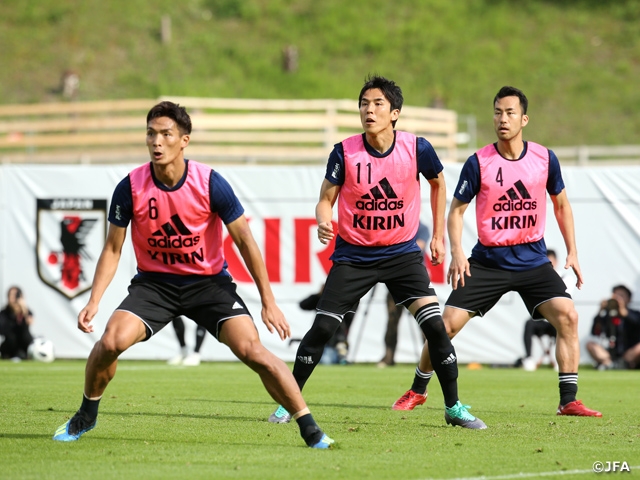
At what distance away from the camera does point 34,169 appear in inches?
701

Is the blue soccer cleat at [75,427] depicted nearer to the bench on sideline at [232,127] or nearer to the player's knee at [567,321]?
the player's knee at [567,321]

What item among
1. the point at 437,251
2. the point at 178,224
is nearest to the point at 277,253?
the point at 437,251

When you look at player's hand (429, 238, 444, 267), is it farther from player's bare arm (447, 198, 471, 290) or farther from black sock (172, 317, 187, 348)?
black sock (172, 317, 187, 348)

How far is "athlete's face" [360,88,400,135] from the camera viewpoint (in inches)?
333

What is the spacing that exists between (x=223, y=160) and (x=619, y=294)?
12.0m

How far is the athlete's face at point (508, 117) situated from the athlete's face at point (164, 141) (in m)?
3.23

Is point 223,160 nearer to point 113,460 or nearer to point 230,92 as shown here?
point 230,92

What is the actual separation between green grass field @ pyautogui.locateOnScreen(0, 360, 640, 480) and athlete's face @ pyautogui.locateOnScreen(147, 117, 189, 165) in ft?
6.19

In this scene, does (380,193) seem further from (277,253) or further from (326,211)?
(277,253)

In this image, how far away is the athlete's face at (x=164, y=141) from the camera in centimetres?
694

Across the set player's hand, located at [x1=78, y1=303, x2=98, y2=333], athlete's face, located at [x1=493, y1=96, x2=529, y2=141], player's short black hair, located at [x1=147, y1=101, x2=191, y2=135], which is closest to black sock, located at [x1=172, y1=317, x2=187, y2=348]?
athlete's face, located at [x1=493, y1=96, x2=529, y2=141]

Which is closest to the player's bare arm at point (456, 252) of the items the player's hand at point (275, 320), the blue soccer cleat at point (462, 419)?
the blue soccer cleat at point (462, 419)

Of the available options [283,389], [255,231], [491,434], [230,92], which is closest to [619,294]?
[255,231]

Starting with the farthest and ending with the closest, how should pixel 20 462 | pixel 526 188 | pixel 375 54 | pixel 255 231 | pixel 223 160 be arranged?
pixel 375 54, pixel 223 160, pixel 255 231, pixel 526 188, pixel 20 462
